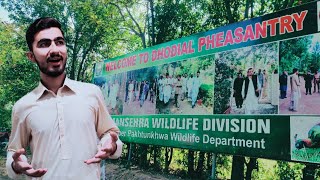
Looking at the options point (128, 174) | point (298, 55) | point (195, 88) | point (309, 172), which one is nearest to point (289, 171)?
point (309, 172)

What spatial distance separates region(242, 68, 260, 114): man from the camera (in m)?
5.25

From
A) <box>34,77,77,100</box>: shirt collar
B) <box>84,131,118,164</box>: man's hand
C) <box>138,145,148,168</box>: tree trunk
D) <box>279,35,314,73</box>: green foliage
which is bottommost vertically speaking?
<box>138,145,148,168</box>: tree trunk

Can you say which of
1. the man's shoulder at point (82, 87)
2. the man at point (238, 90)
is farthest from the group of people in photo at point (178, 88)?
the man's shoulder at point (82, 87)

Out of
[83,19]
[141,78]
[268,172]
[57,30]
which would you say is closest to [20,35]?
[83,19]

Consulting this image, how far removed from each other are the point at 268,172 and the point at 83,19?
1019 cm

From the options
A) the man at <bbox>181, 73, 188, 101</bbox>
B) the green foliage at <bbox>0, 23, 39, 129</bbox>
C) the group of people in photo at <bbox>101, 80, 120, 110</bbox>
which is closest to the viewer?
the man at <bbox>181, 73, 188, 101</bbox>

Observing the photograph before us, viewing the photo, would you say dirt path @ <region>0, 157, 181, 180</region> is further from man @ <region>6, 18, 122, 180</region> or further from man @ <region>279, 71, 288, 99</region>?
man @ <region>6, 18, 122, 180</region>

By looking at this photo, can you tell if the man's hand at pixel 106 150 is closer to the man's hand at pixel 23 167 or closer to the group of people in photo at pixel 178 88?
the man's hand at pixel 23 167

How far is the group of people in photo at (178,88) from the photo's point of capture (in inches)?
255

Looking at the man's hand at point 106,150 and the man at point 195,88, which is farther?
the man at point 195,88

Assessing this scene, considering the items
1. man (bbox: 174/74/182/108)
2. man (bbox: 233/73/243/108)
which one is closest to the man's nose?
man (bbox: 233/73/243/108)

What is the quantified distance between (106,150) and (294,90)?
3.90 metres

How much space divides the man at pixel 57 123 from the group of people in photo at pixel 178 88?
4788 mm

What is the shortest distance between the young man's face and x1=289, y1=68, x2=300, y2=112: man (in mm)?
3898
